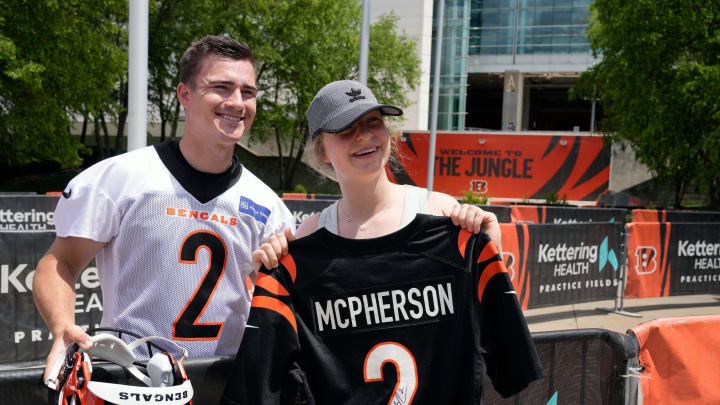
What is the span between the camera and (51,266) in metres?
2.62

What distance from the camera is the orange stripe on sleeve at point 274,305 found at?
2.39m

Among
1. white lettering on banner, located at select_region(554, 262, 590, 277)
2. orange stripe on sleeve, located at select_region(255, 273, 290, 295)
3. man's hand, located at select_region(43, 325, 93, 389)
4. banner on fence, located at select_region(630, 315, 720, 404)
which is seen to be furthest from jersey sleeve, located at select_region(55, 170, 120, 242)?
white lettering on banner, located at select_region(554, 262, 590, 277)

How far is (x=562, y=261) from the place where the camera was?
1035cm

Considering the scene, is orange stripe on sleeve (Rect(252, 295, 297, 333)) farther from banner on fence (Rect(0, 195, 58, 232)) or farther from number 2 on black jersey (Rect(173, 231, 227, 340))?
banner on fence (Rect(0, 195, 58, 232))

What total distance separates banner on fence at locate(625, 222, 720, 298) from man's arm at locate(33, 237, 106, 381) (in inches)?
391

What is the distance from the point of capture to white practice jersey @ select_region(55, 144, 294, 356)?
106 inches

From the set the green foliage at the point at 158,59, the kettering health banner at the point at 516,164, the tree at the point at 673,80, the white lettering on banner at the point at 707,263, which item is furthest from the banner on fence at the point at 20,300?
the kettering health banner at the point at 516,164

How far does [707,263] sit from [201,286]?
11.3 metres

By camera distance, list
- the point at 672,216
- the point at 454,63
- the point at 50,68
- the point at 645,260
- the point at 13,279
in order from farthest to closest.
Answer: the point at 454,63
the point at 50,68
the point at 672,216
the point at 645,260
the point at 13,279

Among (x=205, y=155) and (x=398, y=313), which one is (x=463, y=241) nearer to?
(x=398, y=313)

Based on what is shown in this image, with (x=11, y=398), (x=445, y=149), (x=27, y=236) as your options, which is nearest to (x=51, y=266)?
(x=11, y=398)

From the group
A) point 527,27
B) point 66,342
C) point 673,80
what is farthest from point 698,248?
point 527,27

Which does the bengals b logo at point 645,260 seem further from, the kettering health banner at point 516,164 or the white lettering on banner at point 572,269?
the kettering health banner at point 516,164

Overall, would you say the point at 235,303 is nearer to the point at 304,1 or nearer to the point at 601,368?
the point at 601,368
